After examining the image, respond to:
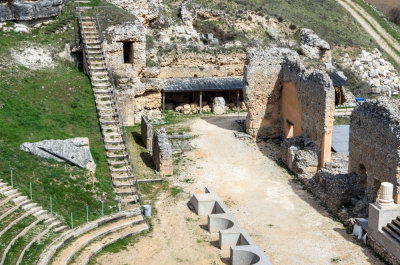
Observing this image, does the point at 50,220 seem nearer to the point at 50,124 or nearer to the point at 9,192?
the point at 9,192

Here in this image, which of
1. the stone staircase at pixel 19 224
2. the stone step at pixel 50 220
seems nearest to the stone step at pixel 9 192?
the stone staircase at pixel 19 224

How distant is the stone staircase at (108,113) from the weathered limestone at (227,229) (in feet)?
10.0

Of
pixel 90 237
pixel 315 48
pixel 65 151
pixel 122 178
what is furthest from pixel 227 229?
pixel 315 48

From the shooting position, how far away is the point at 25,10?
3966 cm

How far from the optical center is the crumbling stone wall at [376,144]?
25.5 meters

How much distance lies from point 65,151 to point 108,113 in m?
5.63

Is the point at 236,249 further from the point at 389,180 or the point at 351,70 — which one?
the point at 351,70

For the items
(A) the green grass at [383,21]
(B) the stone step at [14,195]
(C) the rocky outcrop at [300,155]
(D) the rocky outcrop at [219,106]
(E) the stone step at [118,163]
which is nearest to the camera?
(B) the stone step at [14,195]

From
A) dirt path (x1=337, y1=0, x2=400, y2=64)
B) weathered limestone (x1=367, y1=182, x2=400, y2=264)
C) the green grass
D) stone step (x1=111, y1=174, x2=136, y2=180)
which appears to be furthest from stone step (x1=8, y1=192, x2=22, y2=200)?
the green grass

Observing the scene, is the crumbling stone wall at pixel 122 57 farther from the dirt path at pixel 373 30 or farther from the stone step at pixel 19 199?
the dirt path at pixel 373 30

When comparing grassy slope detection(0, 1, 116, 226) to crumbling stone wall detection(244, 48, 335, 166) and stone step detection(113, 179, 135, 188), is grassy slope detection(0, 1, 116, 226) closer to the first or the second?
stone step detection(113, 179, 135, 188)

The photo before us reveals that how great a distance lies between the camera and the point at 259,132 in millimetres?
39219

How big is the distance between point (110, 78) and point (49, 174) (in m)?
11.2

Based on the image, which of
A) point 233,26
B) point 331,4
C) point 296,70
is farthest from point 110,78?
point 331,4
